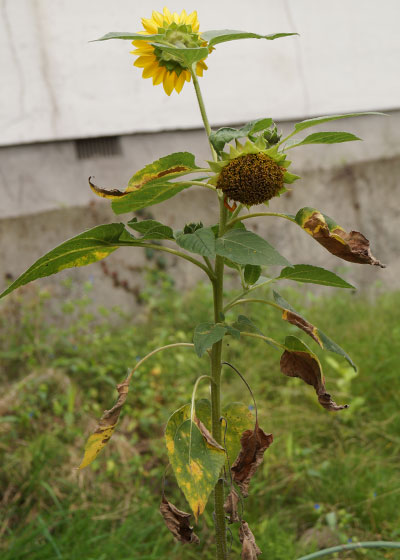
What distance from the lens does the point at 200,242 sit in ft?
2.64

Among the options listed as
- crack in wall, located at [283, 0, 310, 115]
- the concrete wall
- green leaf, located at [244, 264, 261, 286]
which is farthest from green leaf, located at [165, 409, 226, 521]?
crack in wall, located at [283, 0, 310, 115]

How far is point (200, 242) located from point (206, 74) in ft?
8.06

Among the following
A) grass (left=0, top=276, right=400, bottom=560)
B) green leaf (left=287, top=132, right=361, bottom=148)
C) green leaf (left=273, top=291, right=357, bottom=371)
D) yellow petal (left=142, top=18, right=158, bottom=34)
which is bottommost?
grass (left=0, top=276, right=400, bottom=560)

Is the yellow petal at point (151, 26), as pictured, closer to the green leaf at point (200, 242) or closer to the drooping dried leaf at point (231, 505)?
the green leaf at point (200, 242)

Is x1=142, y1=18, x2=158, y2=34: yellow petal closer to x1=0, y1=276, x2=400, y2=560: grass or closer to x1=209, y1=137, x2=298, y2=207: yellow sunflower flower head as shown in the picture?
x1=209, y1=137, x2=298, y2=207: yellow sunflower flower head

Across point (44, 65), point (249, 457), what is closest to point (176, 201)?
point (44, 65)

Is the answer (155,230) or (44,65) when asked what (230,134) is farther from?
(44,65)

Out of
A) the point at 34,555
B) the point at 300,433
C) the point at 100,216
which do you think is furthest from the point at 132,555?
the point at 100,216

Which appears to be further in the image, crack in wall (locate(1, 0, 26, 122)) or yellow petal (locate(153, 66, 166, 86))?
crack in wall (locate(1, 0, 26, 122))

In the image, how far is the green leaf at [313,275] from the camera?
90cm

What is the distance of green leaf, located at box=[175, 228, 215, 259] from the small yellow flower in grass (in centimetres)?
24

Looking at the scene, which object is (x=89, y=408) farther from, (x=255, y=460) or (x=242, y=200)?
(x=242, y=200)

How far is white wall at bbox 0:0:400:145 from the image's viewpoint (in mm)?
2771

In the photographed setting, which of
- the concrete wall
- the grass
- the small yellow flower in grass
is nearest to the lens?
the small yellow flower in grass
